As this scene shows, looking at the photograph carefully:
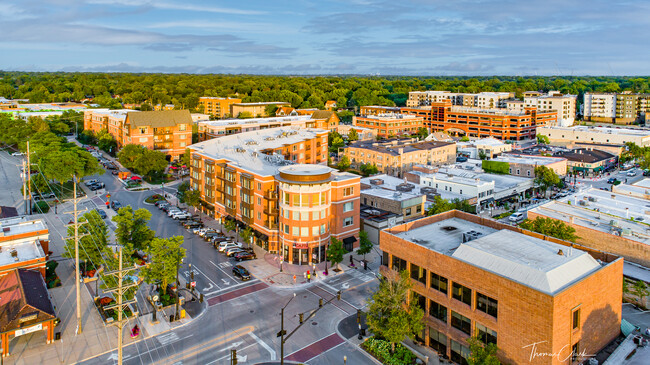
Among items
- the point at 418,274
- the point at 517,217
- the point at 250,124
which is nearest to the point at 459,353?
the point at 418,274

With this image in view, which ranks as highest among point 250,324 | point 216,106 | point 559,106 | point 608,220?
point 216,106

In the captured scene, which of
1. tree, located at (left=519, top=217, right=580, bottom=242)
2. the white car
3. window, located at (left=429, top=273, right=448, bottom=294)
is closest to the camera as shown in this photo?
window, located at (left=429, top=273, right=448, bottom=294)

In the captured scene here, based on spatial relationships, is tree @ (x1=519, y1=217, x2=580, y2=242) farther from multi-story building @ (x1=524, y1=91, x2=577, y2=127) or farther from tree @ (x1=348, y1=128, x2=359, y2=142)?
multi-story building @ (x1=524, y1=91, x2=577, y2=127)

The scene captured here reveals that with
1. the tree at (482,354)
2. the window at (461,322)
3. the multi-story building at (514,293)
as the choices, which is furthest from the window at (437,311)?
the tree at (482,354)

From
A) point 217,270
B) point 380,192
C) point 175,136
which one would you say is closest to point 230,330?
point 217,270

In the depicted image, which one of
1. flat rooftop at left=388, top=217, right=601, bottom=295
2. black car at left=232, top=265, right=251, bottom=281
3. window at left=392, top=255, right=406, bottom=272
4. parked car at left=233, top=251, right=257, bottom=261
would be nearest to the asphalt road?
black car at left=232, top=265, right=251, bottom=281

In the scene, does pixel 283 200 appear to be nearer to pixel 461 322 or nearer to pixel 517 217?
pixel 461 322
